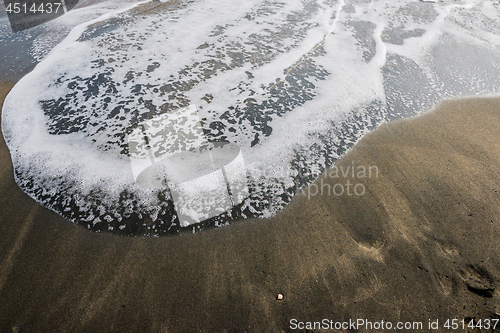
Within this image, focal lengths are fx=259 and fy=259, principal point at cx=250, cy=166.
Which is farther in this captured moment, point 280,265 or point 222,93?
point 222,93

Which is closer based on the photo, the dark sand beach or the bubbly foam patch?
the dark sand beach

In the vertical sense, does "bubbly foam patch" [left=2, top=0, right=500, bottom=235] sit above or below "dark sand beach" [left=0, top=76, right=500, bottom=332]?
above

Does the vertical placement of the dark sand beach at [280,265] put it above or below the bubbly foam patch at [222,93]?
below

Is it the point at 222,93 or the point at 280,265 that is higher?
the point at 222,93

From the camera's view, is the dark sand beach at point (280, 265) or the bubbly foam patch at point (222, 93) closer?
the dark sand beach at point (280, 265)
